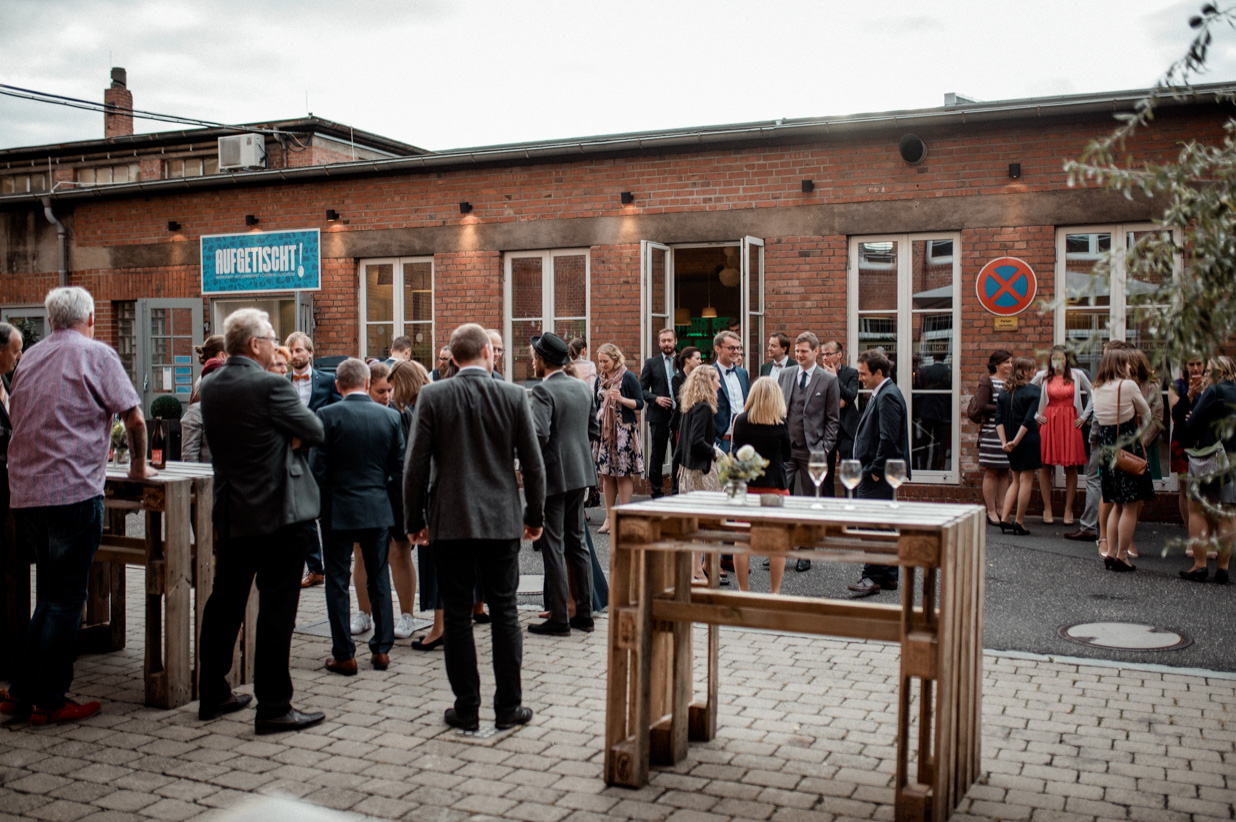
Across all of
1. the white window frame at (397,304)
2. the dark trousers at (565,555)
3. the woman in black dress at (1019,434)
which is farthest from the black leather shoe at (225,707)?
the white window frame at (397,304)

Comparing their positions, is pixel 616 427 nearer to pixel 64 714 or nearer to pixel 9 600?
pixel 9 600

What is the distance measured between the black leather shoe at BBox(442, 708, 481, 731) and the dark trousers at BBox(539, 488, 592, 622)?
174cm

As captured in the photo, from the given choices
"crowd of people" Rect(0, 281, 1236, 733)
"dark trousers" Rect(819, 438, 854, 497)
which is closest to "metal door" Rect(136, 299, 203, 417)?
"crowd of people" Rect(0, 281, 1236, 733)

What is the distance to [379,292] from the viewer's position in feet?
51.9

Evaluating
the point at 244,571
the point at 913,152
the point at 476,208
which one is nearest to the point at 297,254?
the point at 476,208

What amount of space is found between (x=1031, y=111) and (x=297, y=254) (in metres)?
10.2

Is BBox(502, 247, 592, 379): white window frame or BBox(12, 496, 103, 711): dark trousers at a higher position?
BBox(502, 247, 592, 379): white window frame

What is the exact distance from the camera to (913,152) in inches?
488

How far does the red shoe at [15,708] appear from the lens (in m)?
5.61

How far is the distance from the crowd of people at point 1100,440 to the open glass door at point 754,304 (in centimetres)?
262

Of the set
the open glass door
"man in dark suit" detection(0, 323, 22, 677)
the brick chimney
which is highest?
the brick chimney

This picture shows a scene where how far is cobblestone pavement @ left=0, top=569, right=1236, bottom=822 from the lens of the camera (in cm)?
445

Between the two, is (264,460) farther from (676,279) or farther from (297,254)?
(297,254)

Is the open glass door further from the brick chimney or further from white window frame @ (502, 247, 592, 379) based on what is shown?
the brick chimney
